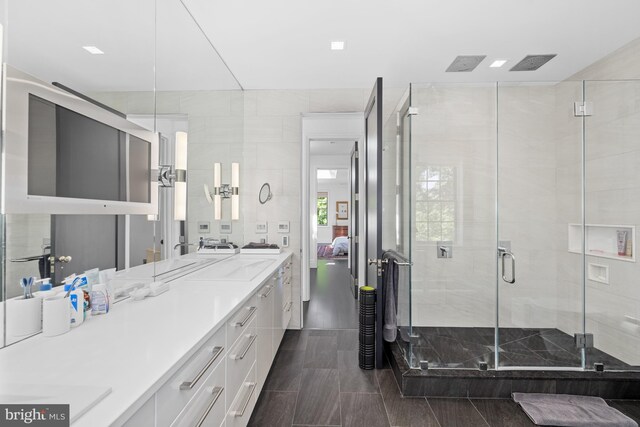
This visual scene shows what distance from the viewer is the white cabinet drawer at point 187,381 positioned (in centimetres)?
85

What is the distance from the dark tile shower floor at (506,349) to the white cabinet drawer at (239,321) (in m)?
1.40

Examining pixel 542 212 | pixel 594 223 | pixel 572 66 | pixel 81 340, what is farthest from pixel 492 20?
pixel 81 340

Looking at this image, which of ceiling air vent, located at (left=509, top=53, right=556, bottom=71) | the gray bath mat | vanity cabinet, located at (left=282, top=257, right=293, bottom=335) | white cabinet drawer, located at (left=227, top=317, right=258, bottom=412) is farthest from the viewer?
vanity cabinet, located at (left=282, top=257, right=293, bottom=335)

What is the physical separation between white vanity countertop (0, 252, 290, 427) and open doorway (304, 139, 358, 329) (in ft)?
7.78

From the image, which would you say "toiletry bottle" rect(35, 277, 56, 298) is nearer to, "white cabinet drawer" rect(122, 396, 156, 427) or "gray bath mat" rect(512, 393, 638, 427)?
"white cabinet drawer" rect(122, 396, 156, 427)

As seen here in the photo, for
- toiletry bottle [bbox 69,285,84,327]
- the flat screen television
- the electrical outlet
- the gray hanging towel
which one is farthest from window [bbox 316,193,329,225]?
toiletry bottle [bbox 69,285,84,327]

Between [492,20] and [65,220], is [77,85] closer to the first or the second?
[65,220]

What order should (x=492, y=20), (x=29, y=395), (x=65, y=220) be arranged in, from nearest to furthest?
(x=29, y=395), (x=65, y=220), (x=492, y=20)

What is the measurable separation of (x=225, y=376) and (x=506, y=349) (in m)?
2.21

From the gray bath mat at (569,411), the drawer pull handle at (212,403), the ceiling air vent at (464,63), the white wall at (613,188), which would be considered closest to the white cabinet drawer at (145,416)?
the drawer pull handle at (212,403)

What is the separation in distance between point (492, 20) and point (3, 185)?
2.93 m

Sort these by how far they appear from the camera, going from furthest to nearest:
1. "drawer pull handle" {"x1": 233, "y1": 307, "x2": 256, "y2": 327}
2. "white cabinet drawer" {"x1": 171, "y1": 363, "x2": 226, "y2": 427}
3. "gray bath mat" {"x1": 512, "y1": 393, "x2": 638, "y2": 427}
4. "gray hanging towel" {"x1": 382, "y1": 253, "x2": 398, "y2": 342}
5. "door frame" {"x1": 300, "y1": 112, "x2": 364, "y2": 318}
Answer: "door frame" {"x1": 300, "y1": 112, "x2": 364, "y2": 318} < "gray hanging towel" {"x1": 382, "y1": 253, "x2": 398, "y2": 342} < "gray bath mat" {"x1": 512, "y1": 393, "x2": 638, "y2": 427} < "drawer pull handle" {"x1": 233, "y1": 307, "x2": 256, "y2": 327} < "white cabinet drawer" {"x1": 171, "y1": 363, "x2": 226, "y2": 427}

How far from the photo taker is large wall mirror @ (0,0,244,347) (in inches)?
40.3

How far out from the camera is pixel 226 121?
302 cm
